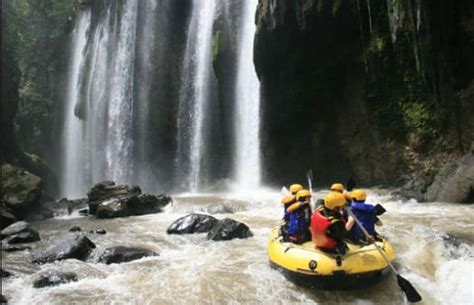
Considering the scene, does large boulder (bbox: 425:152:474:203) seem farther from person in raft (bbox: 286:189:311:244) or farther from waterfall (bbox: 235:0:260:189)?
waterfall (bbox: 235:0:260:189)

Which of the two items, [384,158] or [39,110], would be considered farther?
[39,110]

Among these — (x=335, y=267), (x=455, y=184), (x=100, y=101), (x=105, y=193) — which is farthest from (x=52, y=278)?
(x=100, y=101)

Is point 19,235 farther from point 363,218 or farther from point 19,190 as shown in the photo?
point 363,218

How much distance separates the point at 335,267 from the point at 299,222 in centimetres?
116

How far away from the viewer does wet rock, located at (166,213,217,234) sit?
10758 mm

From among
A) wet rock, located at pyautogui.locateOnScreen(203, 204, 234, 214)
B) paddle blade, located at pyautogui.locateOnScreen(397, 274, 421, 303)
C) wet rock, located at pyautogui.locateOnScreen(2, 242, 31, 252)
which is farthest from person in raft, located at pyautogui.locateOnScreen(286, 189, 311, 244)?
wet rock, located at pyautogui.locateOnScreen(203, 204, 234, 214)

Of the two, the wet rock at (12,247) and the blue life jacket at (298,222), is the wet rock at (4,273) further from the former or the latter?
the blue life jacket at (298,222)

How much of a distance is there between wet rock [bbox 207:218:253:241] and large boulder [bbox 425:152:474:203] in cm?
628

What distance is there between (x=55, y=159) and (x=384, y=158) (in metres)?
27.0

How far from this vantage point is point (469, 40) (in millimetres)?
13789

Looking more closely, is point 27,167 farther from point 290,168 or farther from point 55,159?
point 290,168

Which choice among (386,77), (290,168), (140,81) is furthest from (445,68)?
(140,81)

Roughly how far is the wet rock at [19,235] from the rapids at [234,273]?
0.59m

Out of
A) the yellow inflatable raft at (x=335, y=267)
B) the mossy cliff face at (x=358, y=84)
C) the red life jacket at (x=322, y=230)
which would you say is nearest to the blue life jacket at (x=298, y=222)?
the yellow inflatable raft at (x=335, y=267)
